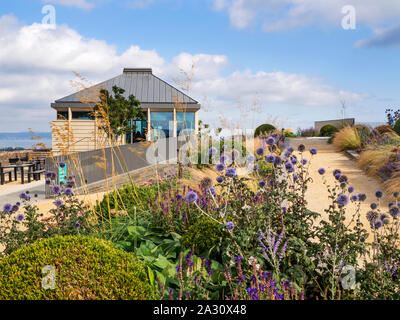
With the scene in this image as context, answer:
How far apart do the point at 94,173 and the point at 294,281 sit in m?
7.61

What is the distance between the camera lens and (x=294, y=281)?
2293mm

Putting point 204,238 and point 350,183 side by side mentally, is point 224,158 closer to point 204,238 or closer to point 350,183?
point 204,238

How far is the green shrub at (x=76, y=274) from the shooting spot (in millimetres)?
1878

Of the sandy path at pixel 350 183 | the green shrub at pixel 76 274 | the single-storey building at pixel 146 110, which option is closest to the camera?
the green shrub at pixel 76 274

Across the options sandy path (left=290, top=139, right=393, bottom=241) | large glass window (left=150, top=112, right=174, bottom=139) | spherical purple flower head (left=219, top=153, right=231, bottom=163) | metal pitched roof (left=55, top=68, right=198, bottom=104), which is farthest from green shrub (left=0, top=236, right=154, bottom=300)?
large glass window (left=150, top=112, right=174, bottom=139)

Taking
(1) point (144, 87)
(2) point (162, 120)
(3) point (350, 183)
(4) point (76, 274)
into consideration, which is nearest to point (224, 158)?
(4) point (76, 274)

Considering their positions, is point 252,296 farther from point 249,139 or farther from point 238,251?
point 249,139

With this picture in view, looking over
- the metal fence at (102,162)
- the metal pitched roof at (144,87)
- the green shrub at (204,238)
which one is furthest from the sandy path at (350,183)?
the metal pitched roof at (144,87)

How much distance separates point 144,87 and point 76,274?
2420cm

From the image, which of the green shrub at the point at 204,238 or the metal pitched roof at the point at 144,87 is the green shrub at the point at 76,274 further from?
the metal pitched roof at the point at 144,87

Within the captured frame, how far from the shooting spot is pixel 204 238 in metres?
2.78

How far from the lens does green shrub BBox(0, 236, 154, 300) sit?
1.88 metres

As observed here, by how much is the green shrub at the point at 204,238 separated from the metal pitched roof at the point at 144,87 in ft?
64.3
